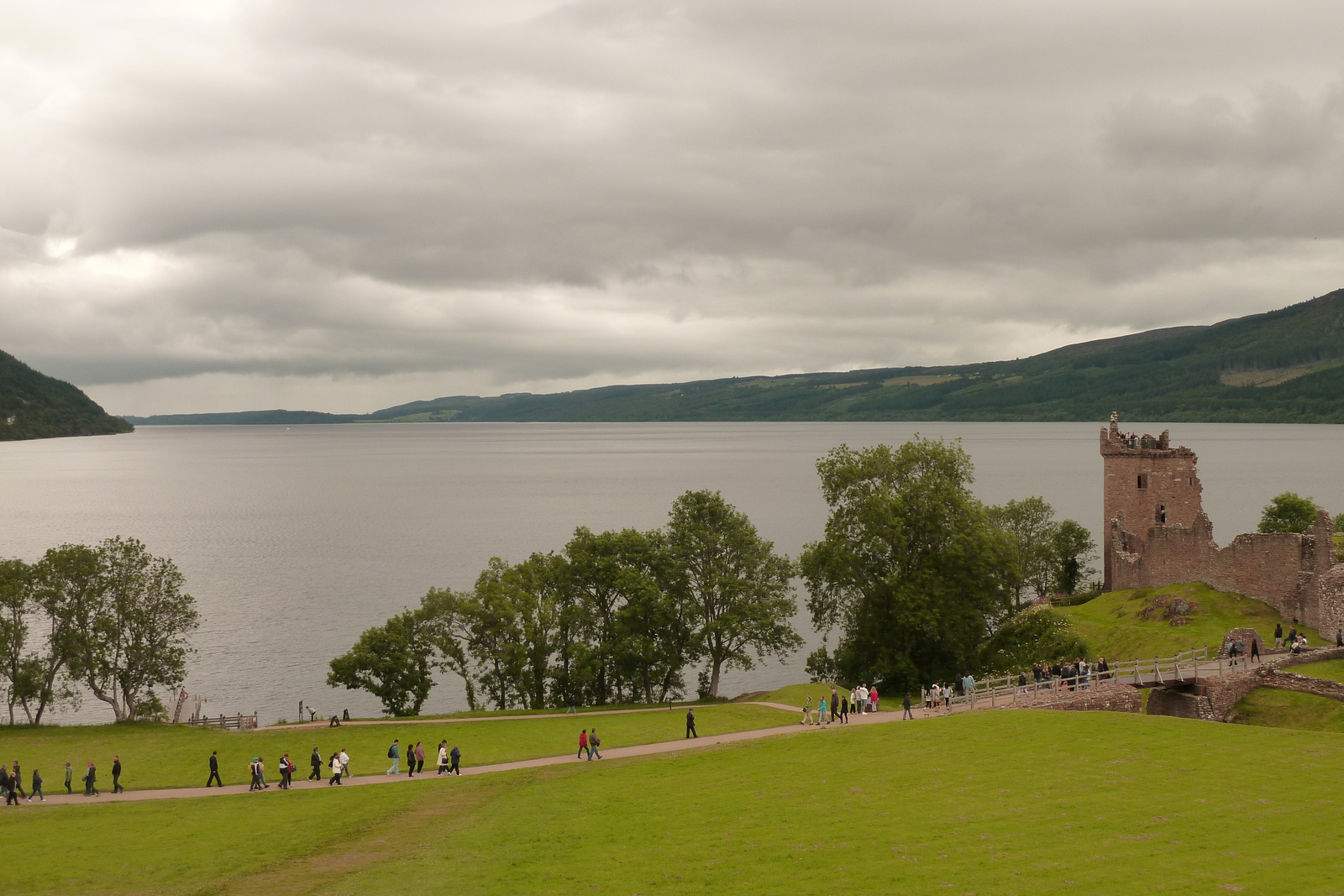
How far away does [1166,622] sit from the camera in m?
54.5

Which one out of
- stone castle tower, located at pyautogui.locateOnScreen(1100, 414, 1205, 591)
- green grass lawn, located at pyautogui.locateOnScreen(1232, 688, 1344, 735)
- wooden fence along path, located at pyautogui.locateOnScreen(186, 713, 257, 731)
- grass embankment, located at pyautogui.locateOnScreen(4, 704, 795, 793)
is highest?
stone castle tower, located at pyautogui.locateOnScreen(1100, 414, 1205, 591)

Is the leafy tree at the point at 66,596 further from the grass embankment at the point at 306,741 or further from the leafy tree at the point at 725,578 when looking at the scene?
the leafy tree at the point at 725,578

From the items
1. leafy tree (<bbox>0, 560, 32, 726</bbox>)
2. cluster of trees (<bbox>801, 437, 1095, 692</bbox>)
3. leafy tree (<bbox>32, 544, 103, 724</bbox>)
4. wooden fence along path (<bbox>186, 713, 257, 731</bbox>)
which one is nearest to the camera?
wooden fence along path (<bbox>186, 713, 257, 731</bbox>)

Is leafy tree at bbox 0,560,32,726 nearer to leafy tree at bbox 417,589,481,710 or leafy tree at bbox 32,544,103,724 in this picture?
leafy tree at bbox 32,544,103,724

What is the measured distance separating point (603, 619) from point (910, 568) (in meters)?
18.8

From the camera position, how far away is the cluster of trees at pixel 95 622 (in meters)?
53.1

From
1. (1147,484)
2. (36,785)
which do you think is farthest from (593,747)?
(1147,484)

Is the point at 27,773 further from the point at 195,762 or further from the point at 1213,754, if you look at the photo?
the point at 1213,754

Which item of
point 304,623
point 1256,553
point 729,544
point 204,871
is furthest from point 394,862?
point 304,623

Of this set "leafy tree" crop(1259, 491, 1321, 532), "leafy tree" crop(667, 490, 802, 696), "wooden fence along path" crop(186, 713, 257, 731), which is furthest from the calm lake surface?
"leafy tree" crop(1259, 491, 1321, 532)

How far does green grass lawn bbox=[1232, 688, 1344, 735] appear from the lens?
35.7 meters

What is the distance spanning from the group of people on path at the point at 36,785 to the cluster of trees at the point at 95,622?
18235mm

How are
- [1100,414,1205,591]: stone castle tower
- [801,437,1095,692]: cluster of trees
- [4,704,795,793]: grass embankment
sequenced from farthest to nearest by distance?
[1100,414,1205,591]: stone castle tower, [801,437,1095,692]: cluster of trees, [4,704,795,793]: grass embankment

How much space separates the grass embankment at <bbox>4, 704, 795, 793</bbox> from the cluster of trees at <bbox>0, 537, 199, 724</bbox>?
682 cm
